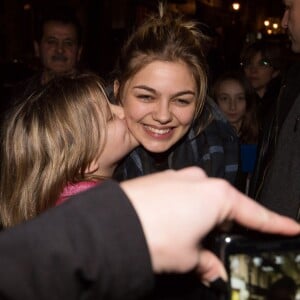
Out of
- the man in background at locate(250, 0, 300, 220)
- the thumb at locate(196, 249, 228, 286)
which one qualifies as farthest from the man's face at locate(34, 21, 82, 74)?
the thumb at locate(196, 249, 228, 286)

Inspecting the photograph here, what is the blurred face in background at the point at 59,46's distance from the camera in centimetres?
316

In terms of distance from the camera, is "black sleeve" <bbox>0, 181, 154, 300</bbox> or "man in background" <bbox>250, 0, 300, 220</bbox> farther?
"man in background" <bbox>250, 0, 300, 220</bbox>

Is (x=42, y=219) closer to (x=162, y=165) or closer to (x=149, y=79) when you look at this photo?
(x=149, y=79)

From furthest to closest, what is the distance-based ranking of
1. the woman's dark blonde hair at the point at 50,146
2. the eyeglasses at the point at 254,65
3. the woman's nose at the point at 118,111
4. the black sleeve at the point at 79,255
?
the eyeglasses at the point at 254,65 → the woman's nose at the point at 118,111 → the woman's dark blonde hair at the point at 50,146 → the black sleeve at the point at 79,255

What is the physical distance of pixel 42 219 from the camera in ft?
1.85

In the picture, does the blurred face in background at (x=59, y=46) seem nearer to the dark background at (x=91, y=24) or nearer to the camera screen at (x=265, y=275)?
A: the camera screen at (x=265, y=275)

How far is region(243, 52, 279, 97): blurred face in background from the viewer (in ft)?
13.3

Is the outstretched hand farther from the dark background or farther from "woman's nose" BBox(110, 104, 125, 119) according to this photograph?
the dark background

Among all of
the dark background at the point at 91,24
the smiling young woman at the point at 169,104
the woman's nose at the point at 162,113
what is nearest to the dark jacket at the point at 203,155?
the smiling young woman at the point at 169,104

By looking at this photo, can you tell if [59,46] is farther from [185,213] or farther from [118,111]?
[185,213]

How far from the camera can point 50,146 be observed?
Result: 150cm

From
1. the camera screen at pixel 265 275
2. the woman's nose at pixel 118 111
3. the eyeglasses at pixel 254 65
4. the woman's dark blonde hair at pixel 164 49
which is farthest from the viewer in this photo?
the eyeglasses at pixel 254 65

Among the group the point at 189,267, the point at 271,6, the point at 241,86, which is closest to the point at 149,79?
the point at 189,267

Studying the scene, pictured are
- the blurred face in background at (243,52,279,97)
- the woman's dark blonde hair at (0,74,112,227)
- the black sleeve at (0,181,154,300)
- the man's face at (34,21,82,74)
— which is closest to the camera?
the black sleeve at (0,181,154,300)
